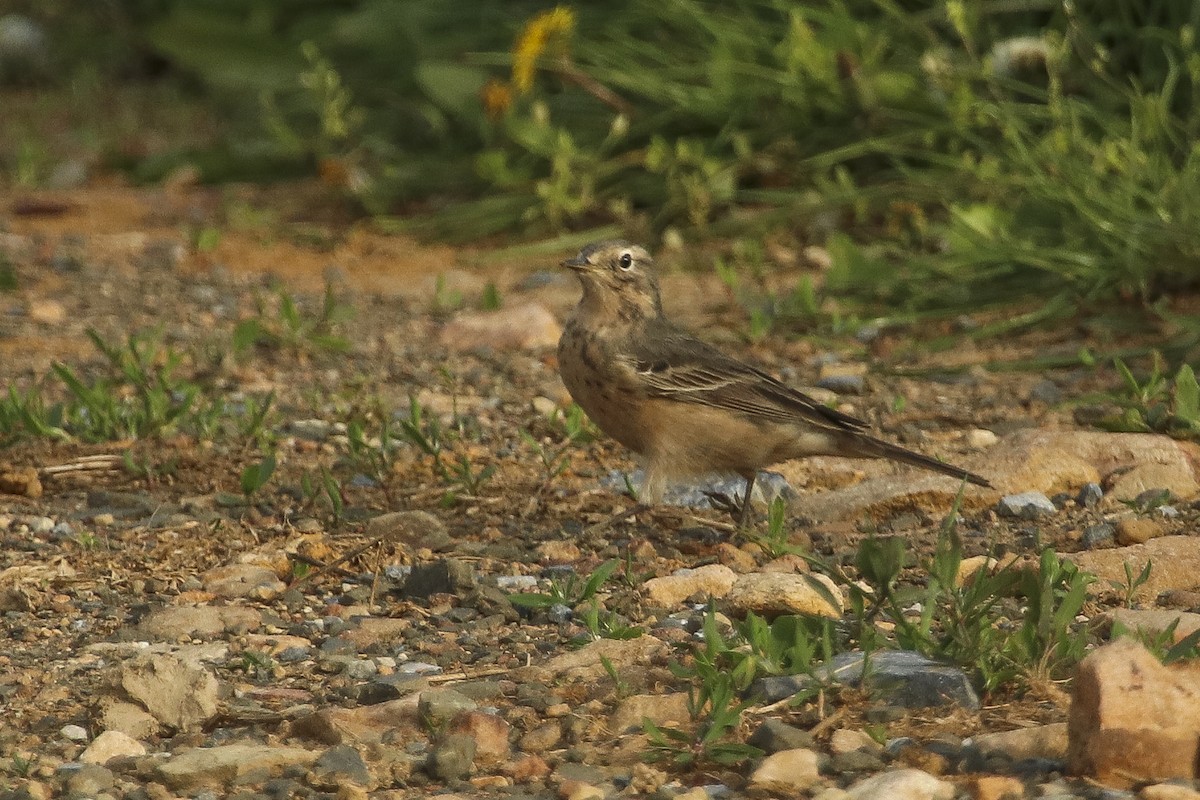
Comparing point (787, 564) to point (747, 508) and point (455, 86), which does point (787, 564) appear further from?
point (455, 86)

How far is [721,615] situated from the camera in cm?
441

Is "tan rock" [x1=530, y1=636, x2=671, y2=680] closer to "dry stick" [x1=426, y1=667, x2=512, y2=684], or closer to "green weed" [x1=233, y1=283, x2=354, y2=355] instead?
"dry stick" [x1=426, y1=667, x2=512, y2=684]

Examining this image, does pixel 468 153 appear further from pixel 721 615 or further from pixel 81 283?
pixel 721 615

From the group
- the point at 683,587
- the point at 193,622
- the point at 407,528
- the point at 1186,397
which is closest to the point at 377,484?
the point at 407,528

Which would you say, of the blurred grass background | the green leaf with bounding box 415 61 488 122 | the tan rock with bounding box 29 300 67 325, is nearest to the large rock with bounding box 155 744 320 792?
the blurred grass background

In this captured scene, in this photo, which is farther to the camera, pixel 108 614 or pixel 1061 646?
pixel 108 614

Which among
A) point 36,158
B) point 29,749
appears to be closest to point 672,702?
point 29,749

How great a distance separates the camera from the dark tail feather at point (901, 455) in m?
5.20

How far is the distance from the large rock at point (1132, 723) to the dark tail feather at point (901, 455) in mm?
1767

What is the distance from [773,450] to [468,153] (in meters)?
4.70

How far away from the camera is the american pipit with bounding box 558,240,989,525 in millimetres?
5383

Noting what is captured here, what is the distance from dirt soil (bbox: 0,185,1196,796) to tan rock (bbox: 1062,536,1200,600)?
275 millimetres

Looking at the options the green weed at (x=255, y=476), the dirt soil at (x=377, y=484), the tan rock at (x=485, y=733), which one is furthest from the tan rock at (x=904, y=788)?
the green weed at (x=255, y=476)

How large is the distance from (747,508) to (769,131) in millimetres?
3574
